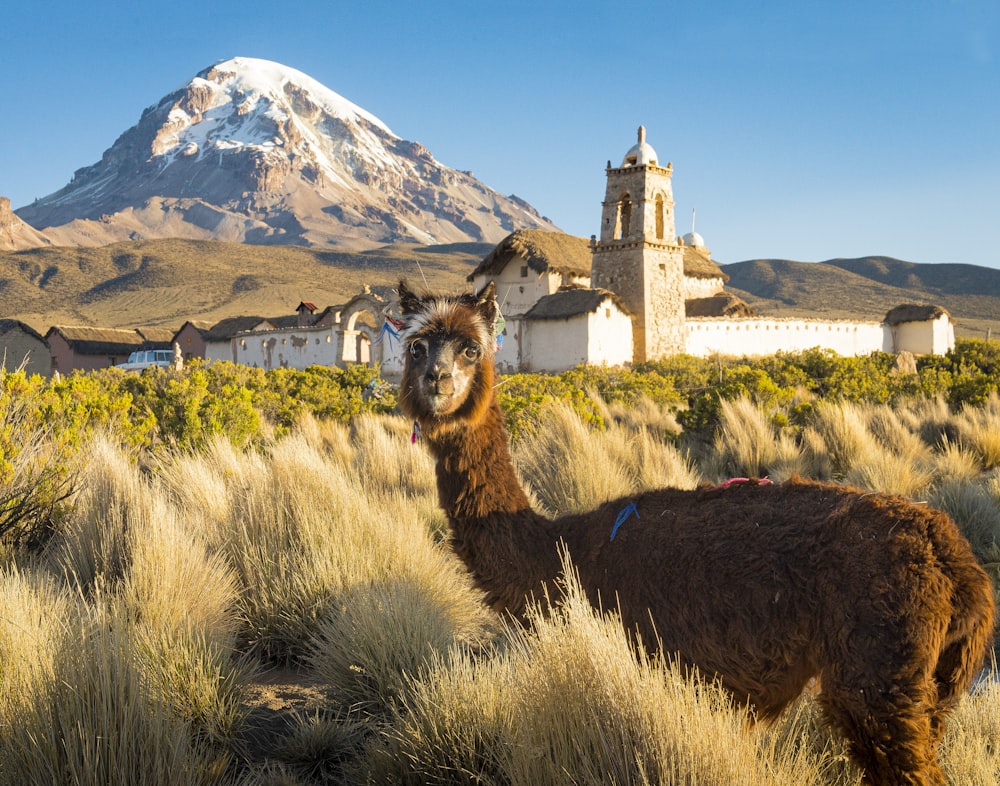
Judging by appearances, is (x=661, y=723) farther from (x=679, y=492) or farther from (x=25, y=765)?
(x=25, y=765)

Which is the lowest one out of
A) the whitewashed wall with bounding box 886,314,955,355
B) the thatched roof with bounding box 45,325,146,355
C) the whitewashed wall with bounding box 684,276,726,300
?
the whitewashed wall with bounding box 886,314,955,355

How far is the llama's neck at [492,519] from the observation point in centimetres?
375

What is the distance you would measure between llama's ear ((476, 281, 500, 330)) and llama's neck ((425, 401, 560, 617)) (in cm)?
65

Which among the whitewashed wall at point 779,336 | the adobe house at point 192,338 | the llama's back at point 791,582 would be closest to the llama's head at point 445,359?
the llama's back at point 791,582

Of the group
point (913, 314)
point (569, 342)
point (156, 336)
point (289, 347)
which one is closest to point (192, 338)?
point (156, 336)

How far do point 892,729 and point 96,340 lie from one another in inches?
2618

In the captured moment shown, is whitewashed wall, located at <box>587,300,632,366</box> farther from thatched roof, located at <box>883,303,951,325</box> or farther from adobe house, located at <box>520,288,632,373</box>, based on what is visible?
thatched roof, located at <box>883,303,951,325</box>

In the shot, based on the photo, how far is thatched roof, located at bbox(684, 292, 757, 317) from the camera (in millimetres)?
48434

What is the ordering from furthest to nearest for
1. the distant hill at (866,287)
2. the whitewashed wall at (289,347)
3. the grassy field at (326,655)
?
the distant hill at (866,287), the whitewashed wall at (289,347), the grassy field at (326,655)

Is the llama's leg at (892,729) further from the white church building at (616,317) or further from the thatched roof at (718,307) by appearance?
the thatched roof at (718,307)

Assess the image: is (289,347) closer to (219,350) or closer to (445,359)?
(219,350)

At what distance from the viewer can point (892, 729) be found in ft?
8.31

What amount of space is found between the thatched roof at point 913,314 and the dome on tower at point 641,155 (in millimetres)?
22265

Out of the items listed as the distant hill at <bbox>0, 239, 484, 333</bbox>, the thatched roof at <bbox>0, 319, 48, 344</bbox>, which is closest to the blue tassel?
the thatched roof at <bbox>0, 319, 48, 344</bbox>
